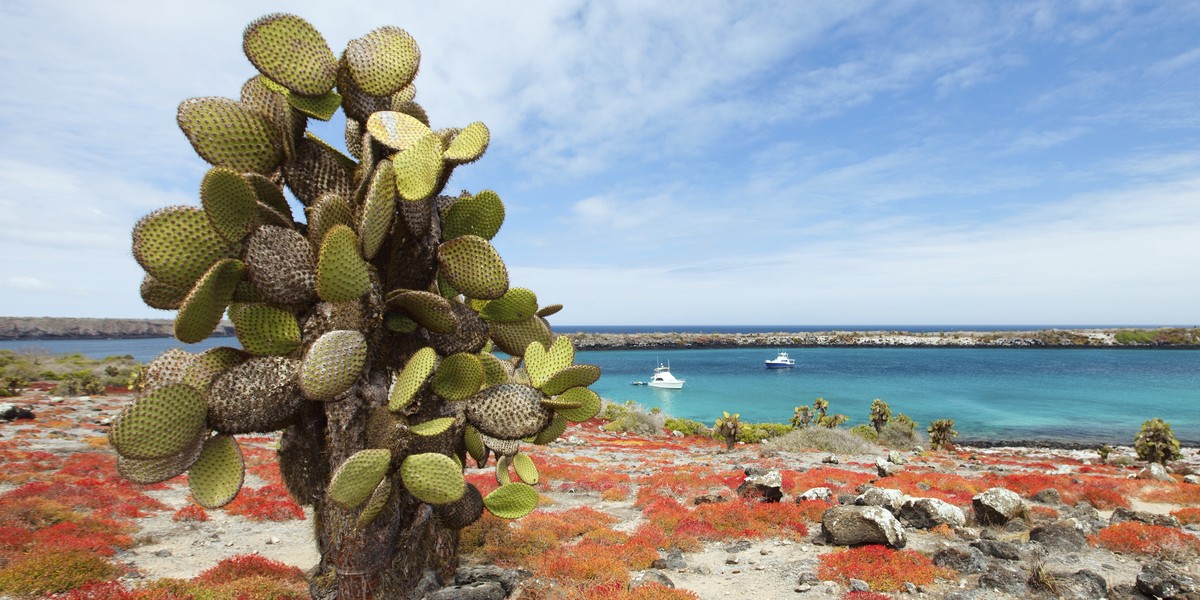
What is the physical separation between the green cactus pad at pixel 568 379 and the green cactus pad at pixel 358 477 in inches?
59.4

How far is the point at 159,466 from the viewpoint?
13.7 feet

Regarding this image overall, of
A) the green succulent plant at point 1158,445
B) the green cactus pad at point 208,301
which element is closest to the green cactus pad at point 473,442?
the green cactus pad at point 208,301

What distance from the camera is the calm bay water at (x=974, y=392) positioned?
37.5 meters

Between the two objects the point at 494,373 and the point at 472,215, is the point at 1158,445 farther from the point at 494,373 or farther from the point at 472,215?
the point at 472,215

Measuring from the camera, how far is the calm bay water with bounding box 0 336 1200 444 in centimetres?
3753

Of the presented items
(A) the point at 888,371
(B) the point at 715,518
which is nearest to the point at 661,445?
(B) the point at 715,518

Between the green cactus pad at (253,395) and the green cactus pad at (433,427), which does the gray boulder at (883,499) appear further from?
the green cactus pad at (253,395)

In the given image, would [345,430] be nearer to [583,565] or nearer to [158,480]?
[158,480]

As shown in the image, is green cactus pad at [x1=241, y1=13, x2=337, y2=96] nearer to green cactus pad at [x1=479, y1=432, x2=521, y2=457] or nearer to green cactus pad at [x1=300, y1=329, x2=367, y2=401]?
green cactus pad at [x1=300, y1=329, x2=367, y2=401]

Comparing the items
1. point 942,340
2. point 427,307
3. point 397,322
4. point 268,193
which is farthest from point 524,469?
point 942,340

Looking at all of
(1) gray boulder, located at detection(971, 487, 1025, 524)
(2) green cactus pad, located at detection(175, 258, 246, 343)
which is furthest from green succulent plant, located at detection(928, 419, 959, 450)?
(2) green cactus pad, located at detection(175, 258, 246, 343)

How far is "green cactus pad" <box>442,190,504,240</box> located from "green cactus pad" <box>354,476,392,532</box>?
225 centimetres

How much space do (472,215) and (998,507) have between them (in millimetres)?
9849

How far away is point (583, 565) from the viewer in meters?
6.83
